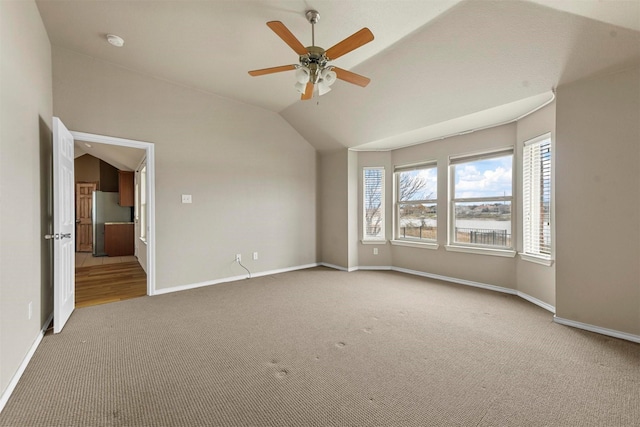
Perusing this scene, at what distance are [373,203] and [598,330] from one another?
3.52m

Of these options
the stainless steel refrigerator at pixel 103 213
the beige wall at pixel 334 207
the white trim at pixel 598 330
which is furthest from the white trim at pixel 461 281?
the stainless steel refrigerator at pixel 103 213

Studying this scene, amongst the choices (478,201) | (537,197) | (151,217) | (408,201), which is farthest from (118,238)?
(537,197)

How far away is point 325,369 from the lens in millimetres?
2057

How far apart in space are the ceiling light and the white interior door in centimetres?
103

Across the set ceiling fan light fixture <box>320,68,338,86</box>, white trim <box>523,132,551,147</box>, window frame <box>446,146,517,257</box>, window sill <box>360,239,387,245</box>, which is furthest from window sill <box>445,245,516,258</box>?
ceiling fan light fixture <box>320,68,338,86</box>

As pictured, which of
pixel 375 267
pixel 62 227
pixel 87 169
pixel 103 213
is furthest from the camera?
pixel 87 169

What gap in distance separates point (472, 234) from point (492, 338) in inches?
85.5

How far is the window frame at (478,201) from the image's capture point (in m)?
3.91

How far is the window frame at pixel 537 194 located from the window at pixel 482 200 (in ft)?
0.80

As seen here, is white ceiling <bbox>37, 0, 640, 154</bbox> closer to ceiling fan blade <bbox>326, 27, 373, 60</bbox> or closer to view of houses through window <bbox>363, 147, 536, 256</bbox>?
ceiling fan blade <bbox>326, 27, 373, 60</bbox>

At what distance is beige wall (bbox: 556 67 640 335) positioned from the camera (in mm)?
2459

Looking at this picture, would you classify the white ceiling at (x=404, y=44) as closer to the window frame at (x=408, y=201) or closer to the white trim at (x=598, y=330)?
the window frame at (x=408, y=201)

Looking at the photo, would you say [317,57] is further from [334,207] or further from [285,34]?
[334,207]

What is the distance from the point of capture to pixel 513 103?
315cm
